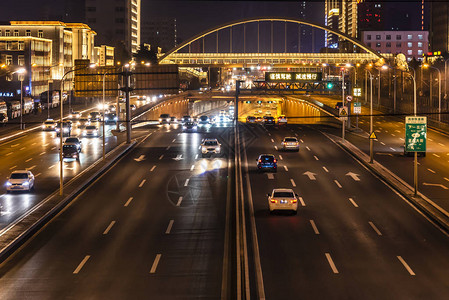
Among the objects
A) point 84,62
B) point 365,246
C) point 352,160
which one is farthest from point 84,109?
point 365,246

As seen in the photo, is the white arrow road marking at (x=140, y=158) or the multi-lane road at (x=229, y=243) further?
the white arrow road marking at (x=140, y=158)

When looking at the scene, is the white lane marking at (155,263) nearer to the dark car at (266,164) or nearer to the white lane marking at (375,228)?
the white lane marking at (375,228)

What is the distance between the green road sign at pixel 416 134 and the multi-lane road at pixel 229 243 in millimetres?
3425

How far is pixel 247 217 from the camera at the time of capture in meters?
38.0

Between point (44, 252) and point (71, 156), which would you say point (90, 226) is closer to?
point (44, 252)

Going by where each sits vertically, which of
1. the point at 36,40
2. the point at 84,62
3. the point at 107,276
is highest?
the point at 36,40

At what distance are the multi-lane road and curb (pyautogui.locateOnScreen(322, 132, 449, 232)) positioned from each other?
25.0 inches

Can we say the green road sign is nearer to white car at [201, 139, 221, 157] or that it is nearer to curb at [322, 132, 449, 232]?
curb at [322, 132, 449, 232]

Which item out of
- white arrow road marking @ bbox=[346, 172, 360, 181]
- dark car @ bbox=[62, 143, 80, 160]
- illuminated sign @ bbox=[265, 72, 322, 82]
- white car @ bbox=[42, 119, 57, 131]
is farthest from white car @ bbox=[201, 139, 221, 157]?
white car @ bbox=[42, 119, 57, 131]

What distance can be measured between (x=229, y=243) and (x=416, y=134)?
1869 cm

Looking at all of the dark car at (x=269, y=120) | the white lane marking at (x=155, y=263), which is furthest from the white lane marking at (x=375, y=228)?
the dark car at (x=269, y=120)

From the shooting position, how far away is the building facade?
14638 cm

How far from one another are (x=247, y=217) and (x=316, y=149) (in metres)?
33.8

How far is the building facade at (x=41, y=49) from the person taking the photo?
146375 millimetres
